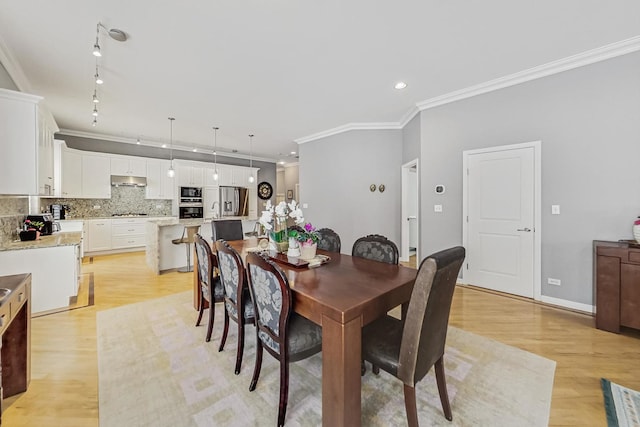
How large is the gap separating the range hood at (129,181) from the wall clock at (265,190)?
129 inches

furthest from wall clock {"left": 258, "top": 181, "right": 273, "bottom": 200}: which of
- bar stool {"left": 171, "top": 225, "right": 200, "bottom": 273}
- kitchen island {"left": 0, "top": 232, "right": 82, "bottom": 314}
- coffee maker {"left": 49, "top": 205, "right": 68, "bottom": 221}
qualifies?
kitchen island {"left": 0, "top": 232, "right": 82, "bottom": 314}

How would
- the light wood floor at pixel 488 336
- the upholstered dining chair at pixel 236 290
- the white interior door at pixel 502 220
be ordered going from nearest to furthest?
the light wood floor at pixel 488 336 → the upholstered dining chair at pixel 236 290 → the white interior door at pixel 502 220

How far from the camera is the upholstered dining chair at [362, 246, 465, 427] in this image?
122cm

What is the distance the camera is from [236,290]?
6.46 feet

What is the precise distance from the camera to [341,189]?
18.5 ft

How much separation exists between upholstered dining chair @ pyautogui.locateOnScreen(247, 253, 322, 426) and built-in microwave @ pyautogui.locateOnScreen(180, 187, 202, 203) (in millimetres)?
6257

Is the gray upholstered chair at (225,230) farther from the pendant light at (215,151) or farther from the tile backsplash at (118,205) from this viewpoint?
the tile backsplash at (118,205)

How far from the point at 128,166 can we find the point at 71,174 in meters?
1.05

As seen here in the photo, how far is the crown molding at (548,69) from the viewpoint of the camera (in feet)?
8.76

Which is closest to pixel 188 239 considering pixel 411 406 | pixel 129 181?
pixel 129 181

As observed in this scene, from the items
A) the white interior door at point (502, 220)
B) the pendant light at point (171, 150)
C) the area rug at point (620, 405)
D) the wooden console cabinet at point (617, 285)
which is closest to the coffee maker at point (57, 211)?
the pendant light at point (171, 150)

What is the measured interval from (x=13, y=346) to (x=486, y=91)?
17.2ft

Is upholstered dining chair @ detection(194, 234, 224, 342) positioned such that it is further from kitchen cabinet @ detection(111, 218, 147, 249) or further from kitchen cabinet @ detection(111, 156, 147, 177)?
kitchen cabinet @ detection(111, 156, 147, 177)

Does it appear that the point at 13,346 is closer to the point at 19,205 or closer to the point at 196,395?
the point at 196,395
